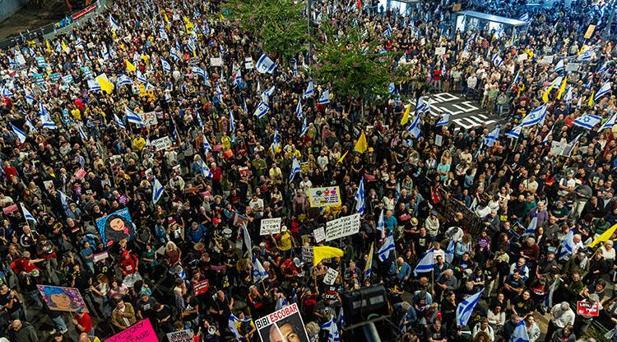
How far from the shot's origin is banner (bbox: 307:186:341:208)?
11.6 metres

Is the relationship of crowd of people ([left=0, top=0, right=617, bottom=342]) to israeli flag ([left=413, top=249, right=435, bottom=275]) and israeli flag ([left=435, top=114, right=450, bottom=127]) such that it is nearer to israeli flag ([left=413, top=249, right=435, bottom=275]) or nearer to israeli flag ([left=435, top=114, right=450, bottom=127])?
israeli flag ([left=435, top=114, right=450, bottom=127])

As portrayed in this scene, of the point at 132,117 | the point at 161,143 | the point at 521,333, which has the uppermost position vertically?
the point at 132,117

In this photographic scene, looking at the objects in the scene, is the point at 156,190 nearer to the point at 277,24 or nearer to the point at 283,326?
the point at 283,326

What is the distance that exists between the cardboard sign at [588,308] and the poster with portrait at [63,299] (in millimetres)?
9873

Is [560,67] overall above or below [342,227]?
below

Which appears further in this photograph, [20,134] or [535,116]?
[20,134]

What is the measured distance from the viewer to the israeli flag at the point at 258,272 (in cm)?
952

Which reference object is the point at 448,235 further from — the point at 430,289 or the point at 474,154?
the point at 474,154

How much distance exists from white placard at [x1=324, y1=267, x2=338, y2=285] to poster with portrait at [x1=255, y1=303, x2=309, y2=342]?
1836 mm

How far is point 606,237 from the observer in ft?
33.0

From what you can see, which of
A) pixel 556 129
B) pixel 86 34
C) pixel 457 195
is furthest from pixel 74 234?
pixel 86 34

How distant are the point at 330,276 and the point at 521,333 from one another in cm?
372

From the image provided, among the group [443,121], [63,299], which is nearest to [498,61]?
[443,121]

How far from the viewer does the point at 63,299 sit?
29.2 ft
